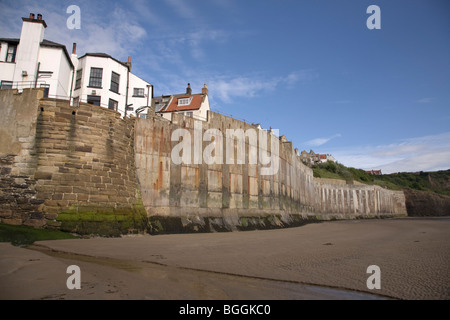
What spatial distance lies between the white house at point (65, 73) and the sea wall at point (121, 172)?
9432 millimetres

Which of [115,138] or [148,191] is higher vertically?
[115,138]

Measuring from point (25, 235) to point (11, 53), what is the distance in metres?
21.9

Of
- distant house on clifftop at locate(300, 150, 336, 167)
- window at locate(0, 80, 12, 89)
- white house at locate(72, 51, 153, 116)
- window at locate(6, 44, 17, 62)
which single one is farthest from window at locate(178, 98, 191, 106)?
distant house on clifftop at locate(300, 150, 336, 167)

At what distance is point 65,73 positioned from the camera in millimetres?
28219

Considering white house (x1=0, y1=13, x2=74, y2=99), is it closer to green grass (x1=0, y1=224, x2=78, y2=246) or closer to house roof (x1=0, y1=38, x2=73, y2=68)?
house roof (x1=0, y1=38, x2=73, y2=68)

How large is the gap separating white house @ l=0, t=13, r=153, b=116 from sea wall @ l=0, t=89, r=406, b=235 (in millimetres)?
9432

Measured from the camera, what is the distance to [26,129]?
47.9 ft

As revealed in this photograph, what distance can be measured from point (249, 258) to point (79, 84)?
27802 mm

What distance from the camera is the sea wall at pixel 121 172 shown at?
13789mm

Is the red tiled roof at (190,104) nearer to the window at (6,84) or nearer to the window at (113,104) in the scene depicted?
the window at (113,104)

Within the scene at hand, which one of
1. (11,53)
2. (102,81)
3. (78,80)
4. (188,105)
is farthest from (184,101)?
(11,53)
